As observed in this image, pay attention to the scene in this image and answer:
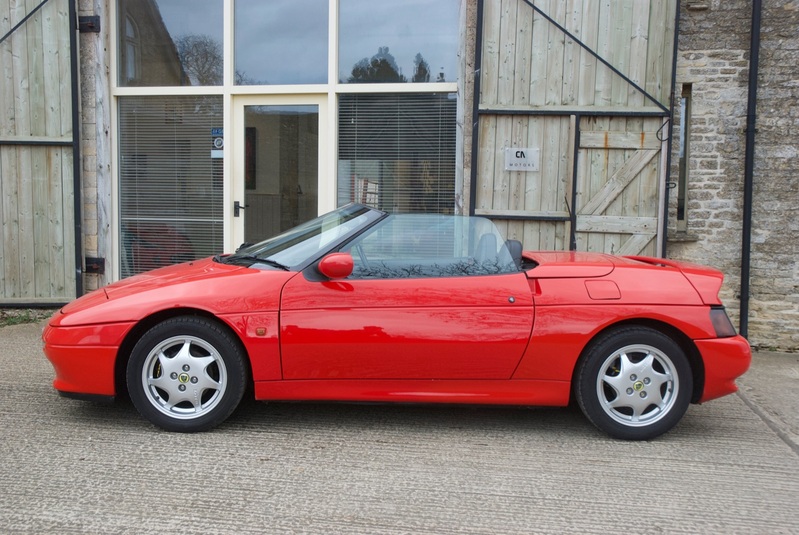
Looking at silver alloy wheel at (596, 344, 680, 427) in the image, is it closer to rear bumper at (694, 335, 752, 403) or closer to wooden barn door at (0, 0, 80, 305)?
rear bumper at (694, 335, 752, 403)

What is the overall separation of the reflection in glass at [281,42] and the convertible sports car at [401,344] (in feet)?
14.1

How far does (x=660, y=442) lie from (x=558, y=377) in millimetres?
699

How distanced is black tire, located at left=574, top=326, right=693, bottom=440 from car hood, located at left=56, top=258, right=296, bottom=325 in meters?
1.80

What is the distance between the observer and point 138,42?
7359mm

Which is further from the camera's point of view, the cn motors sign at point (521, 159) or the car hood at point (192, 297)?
the cn motors sign at point (521, 159)

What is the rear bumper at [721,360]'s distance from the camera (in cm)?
347

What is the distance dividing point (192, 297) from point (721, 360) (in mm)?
2950

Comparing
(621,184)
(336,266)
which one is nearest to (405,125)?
(621,184)

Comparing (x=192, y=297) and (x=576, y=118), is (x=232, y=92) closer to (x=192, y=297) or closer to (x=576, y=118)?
(x=576, y=118)

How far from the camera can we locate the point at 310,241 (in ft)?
12.5

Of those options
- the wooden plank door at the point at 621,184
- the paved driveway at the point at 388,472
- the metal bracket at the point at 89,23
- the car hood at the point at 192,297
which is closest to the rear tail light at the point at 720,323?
the paved driveway at the point at 388,472

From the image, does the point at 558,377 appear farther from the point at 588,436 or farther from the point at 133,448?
the point at 133,448

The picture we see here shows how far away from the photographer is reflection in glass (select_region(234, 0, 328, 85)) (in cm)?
714

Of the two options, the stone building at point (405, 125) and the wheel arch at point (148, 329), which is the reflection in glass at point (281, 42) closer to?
the stone building at point (405, 125)
